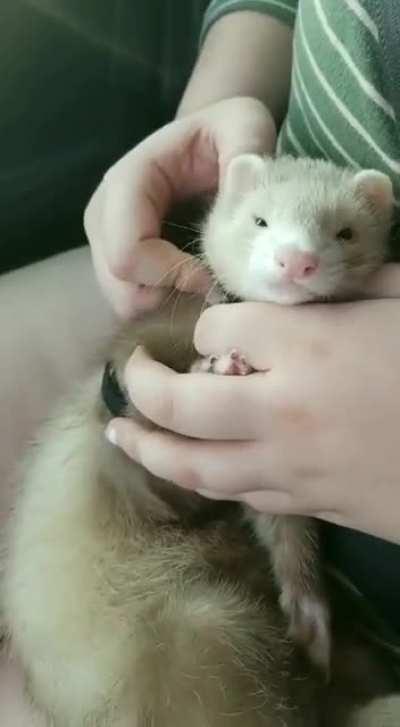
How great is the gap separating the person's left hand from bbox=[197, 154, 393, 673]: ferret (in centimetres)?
2

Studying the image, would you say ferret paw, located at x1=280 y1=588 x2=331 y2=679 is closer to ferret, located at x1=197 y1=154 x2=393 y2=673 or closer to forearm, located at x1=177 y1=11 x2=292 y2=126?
ferret, located at x1=197 y1=154 x2=393 y2=673

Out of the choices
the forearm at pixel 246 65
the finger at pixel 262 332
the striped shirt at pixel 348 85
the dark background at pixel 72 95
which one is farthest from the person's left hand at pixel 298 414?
the dark background at pixel 72 95

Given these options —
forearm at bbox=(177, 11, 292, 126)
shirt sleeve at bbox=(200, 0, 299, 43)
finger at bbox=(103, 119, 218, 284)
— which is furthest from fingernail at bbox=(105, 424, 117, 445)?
shirt sleeve at bbox=(200, 0, 299, 43)

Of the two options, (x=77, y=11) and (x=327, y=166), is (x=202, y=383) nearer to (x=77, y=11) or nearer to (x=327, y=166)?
(x=327, y=166)

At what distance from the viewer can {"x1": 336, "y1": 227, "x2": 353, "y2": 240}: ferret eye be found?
730mm

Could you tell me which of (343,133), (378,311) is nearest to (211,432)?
(378,311)

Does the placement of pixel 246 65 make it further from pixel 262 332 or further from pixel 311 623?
pixel 311 623

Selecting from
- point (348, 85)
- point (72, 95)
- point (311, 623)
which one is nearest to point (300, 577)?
point (311, 623)

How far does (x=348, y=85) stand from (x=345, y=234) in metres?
0.11

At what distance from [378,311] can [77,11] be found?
1.87 ft

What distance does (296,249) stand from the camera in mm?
668

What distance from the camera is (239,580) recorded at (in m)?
0.81

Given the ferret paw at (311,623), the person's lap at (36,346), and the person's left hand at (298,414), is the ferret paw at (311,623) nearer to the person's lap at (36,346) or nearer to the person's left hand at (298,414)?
the person's left hand at (298,414)

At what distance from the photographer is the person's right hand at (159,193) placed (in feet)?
2.59
